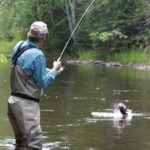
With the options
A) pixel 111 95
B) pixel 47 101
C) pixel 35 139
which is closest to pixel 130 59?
pixel 111 95

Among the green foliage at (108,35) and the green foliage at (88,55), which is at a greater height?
the green foliage at (108,35)

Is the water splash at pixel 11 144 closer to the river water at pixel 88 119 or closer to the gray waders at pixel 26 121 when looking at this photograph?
the river water at pixel 88 119

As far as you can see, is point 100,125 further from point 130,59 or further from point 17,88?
point 130,59

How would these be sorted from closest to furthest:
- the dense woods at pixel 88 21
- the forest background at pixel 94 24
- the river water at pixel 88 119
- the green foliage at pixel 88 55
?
1. the river water at pixel 88 119
2. the forest background at pixel 94 24
3. the dense woods at pixel 88 21
4. the green foliage at pixel 88 55

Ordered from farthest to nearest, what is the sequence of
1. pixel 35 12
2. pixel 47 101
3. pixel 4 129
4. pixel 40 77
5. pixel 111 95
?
pixel 35 12 → pixel 111 95 → pixel 47 101 → pixel 4 129 → pixel 40 77

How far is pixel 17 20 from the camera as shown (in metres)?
54.0

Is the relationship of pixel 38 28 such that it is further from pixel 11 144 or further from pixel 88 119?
pixel 88 119

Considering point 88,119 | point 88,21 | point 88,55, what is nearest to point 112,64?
point 88,55

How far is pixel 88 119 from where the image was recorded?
45.6 ft

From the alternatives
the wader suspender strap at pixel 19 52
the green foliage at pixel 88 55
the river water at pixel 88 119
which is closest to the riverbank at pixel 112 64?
the green foliage at pixel 88 55

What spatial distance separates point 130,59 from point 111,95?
73.5 feet

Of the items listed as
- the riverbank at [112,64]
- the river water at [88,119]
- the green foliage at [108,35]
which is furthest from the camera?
the green foliage at [108,35]

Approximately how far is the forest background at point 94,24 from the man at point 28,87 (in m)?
32.5

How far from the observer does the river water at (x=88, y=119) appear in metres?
10.6
